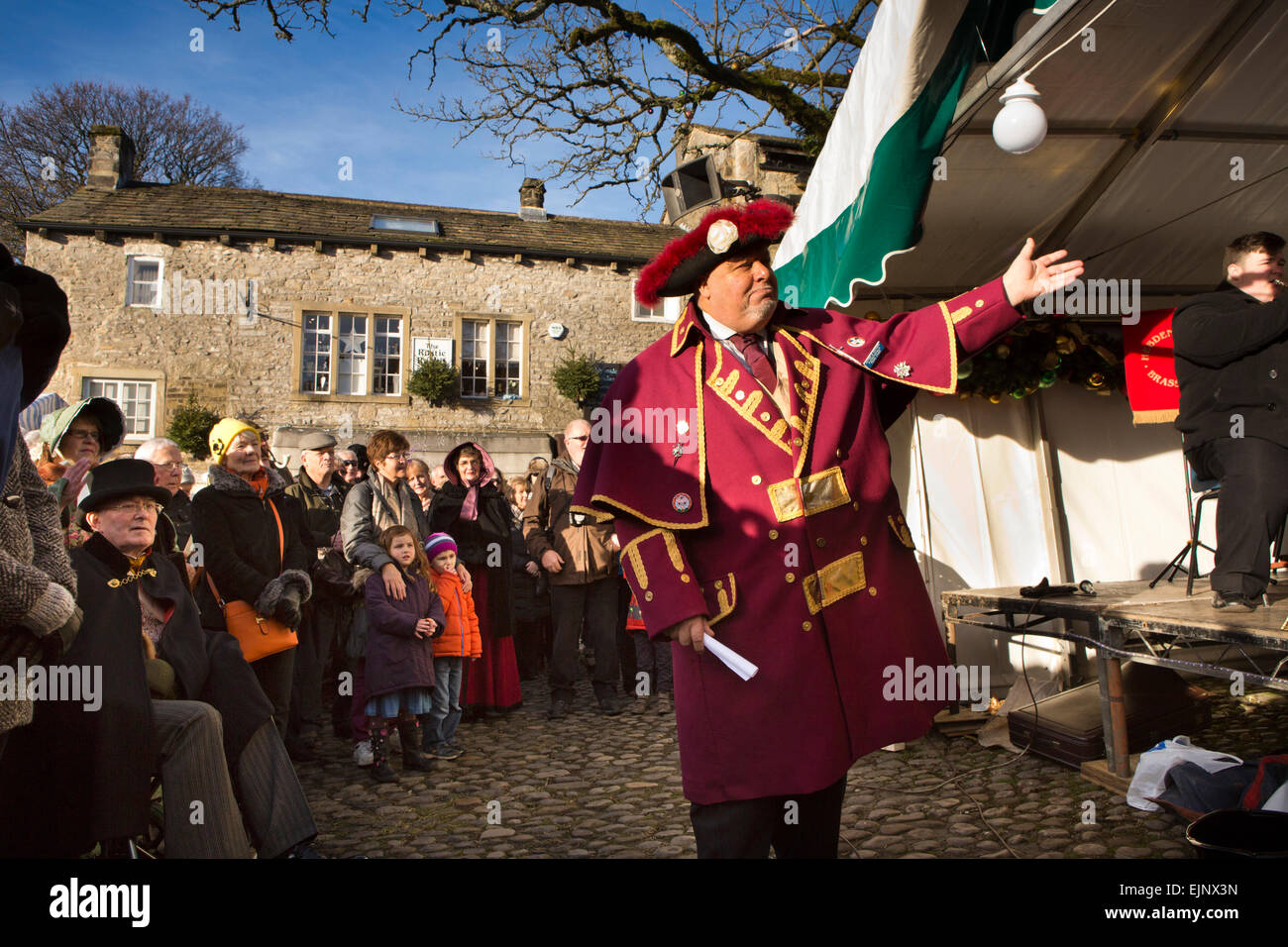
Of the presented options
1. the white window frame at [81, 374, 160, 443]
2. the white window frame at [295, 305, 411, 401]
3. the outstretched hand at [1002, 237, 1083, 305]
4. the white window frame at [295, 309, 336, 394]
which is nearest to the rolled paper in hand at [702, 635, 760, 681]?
the outstretched hand at [1002, 237, 1083, 305]

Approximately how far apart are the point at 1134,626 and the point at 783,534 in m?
2.72

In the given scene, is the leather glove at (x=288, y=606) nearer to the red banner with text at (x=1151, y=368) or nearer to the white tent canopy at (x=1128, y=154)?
the white tent canopy at (x=1128, y=154)

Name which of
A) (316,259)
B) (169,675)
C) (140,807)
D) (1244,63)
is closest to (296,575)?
(169,675)

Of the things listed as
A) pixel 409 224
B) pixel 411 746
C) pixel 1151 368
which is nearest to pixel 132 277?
pixel 409 224

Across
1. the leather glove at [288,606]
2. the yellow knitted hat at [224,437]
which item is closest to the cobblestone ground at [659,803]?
the leather glove at [288,606]

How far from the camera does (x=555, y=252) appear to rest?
22250mm

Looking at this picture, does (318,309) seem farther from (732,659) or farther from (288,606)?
(732,659)

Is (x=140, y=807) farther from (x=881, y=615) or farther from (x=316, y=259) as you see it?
(x=316, y=259)

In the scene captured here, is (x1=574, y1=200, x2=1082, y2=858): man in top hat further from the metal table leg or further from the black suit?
the metal table leg

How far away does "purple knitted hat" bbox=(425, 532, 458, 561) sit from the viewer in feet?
19.4

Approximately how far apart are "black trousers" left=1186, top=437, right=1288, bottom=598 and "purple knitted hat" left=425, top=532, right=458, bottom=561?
4510mm

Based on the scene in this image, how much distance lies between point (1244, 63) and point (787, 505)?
370 centimetres

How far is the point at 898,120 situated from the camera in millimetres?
3576
